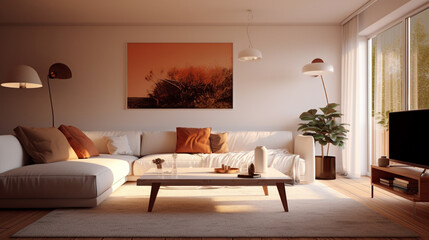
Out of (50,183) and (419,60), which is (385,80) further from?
(50,183)

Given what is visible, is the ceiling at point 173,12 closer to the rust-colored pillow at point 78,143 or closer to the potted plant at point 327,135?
the potted plant at point 327,135

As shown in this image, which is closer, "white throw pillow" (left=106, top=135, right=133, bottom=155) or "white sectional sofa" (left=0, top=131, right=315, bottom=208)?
"white sectional sofa" (left=0, top=131, right=315, bottom=208)

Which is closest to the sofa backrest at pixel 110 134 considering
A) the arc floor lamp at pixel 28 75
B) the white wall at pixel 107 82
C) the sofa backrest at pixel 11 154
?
the white wall at pixel 107 82

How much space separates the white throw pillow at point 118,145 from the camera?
5062 mm

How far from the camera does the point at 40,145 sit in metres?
3.86

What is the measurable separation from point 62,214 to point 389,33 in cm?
483

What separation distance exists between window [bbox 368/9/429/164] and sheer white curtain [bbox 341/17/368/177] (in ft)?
0.44

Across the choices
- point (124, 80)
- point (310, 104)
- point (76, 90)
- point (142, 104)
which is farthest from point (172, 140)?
point (310, 104)

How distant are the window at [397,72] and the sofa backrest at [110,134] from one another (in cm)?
364

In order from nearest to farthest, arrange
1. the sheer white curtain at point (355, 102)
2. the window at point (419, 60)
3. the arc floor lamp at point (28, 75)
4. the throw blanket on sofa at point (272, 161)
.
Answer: the window at point (419, 60) → the throw blanket on sofa at point (272, 161) → the arc floor lamp at point (28, 75) → the sheer white curtain at point (355, 102)

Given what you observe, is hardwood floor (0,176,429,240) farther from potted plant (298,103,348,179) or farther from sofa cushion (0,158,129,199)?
potted plant (298,103,348,179)

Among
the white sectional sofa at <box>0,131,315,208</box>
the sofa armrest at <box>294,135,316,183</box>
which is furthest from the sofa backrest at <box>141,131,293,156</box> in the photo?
the sofa armrest at <box>294,135,316,183</box>

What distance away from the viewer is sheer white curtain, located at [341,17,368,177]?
17.7 ft

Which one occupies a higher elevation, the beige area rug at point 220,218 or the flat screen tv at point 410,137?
the flat screen tv at point 410,137
